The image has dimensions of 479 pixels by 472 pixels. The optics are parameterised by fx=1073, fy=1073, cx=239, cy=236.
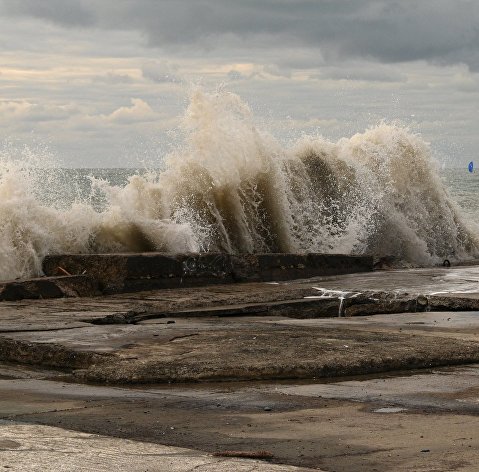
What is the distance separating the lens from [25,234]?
38.9ft

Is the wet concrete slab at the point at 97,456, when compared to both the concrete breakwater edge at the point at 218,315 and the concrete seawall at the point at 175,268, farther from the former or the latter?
the concrete seawall at the point at 175,268

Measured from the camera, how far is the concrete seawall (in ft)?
34.8

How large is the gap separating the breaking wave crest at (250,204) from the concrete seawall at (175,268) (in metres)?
0.89

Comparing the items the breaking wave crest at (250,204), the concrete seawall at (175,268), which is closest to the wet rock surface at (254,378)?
the concrete seawall at (175,268)

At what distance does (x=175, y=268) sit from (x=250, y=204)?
4.31 m

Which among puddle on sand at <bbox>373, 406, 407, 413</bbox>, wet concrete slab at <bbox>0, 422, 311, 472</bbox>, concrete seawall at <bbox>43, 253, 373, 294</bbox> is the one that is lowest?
puddle on sand at <bbox>373, 406, 407, 413</bbox>

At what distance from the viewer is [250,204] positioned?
15.1m

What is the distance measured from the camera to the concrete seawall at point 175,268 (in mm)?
10594

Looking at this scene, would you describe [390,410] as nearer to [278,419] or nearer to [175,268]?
[278,419]

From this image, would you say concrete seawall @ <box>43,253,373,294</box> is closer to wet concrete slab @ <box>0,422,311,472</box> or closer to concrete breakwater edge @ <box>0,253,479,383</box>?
concrete breakwater edge @ <box>0,253,479,383</box>

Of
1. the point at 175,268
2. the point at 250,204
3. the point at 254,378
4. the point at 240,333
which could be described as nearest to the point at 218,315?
the point at 240,333

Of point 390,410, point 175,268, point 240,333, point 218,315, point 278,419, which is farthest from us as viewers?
point 175,268

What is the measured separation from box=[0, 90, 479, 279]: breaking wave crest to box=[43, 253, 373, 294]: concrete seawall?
894 mm

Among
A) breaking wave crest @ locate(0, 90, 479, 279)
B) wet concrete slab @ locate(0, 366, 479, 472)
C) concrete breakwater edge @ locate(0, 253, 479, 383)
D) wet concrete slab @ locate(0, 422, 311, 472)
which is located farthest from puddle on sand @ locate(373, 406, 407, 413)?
breaking wave crest @ locate(0, 90, 479, 279)
